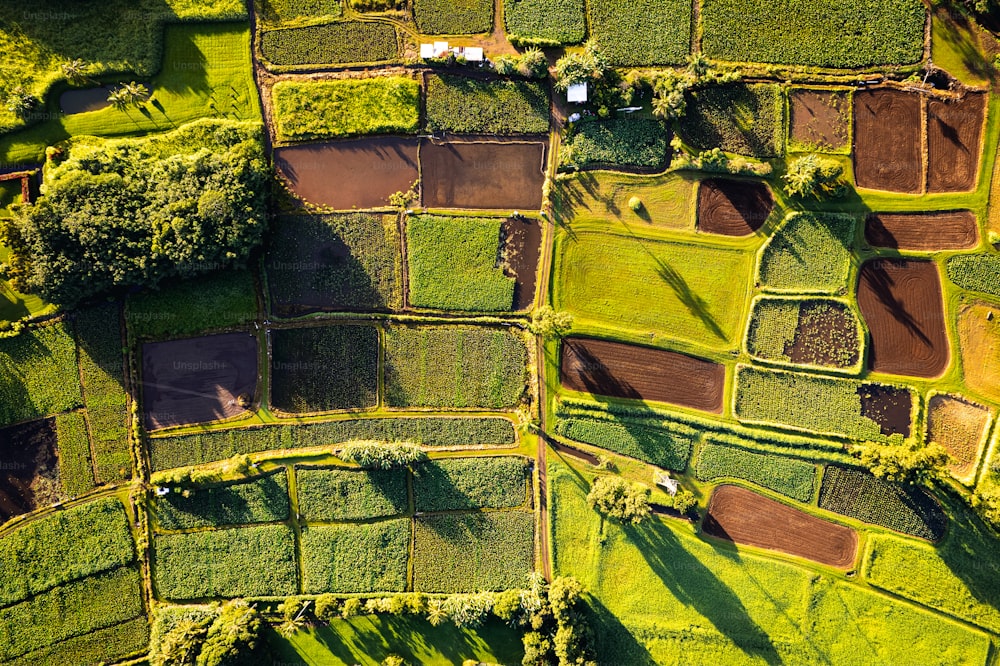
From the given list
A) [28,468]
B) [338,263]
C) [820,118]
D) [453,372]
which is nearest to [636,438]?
[453,372]

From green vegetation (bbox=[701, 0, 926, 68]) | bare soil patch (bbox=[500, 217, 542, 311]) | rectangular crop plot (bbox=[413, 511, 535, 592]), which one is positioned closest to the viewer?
green vegetation (bbox=[701, 0, 926, 68])

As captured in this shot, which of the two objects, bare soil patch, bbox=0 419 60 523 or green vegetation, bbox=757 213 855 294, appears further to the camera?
green vegetation, bbox=757 213 855 294

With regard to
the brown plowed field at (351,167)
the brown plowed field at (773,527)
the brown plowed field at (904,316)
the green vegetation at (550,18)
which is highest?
the green vegetation at (550,18)

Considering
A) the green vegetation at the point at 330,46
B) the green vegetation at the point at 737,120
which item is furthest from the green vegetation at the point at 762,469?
the green vegetation at the point at 330,46

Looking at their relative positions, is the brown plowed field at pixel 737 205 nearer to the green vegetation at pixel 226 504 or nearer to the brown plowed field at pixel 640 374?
the brown plowed field at pixel 640 374

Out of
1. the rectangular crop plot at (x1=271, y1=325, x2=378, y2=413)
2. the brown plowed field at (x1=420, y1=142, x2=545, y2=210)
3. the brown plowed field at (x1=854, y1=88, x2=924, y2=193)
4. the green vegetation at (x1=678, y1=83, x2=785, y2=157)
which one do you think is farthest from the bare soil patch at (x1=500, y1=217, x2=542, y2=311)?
the brown plowed field at (x1=854, y1=88, x2=924, y2=193)

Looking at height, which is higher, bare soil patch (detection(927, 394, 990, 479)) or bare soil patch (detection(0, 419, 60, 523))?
bare soil patch (detection(927, 394, 990, 479))

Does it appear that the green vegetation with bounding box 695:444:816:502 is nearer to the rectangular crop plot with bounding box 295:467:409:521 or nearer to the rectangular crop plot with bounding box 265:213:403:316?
the rectangular crop plot with bounding box 295:467:409:521
